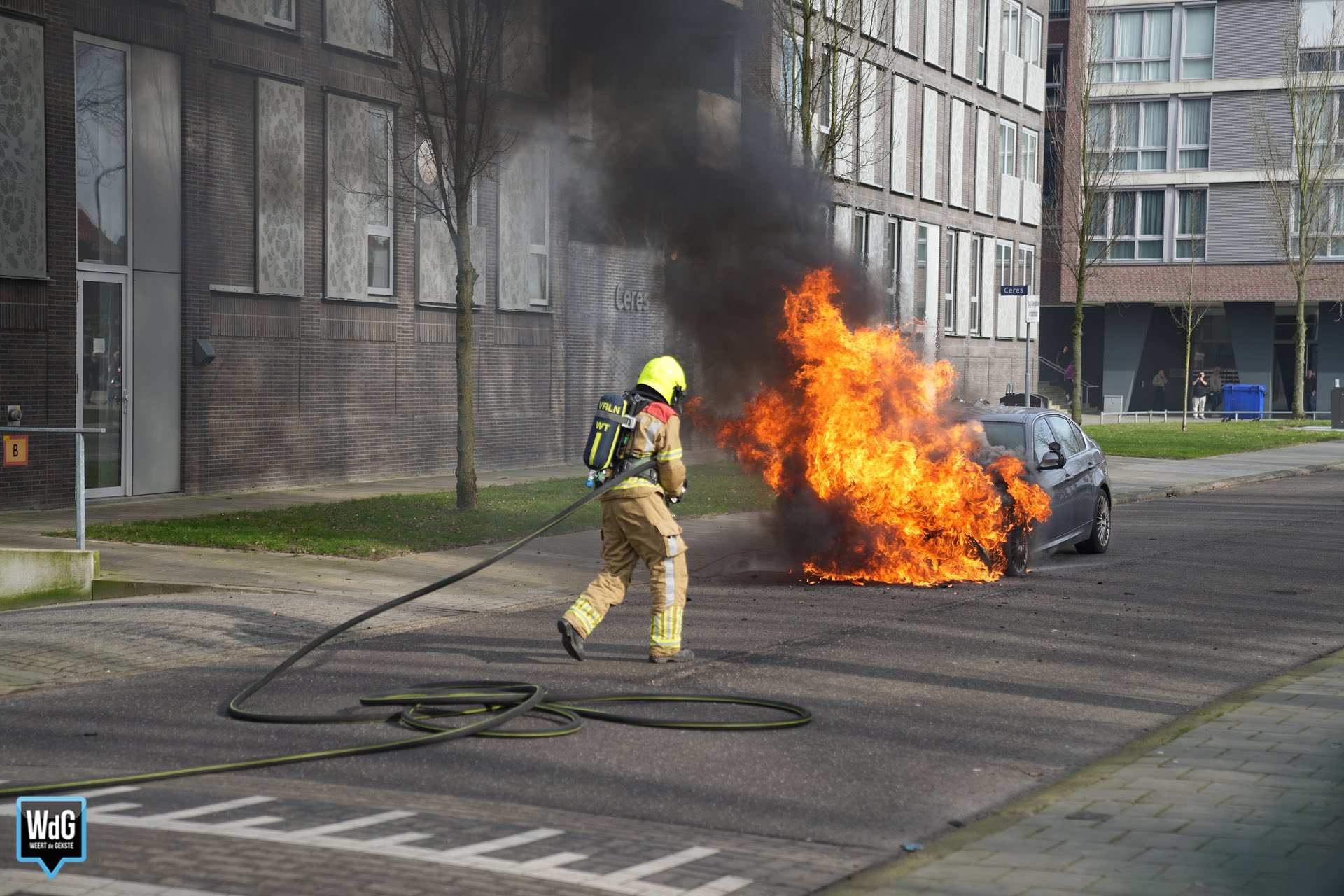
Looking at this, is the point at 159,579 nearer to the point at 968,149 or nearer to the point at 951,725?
the point at 951,725

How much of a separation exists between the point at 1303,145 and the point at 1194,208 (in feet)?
20.5

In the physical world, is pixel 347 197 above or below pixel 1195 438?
above

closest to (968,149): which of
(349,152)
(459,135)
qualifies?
(349,152)

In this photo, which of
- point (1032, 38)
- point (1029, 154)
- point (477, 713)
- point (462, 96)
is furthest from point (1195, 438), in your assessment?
point (477, 713)

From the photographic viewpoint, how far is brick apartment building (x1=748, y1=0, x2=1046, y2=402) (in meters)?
34.8

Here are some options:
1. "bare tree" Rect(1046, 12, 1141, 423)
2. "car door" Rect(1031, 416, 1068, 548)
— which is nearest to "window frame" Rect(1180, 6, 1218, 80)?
"bare tree" Rect(1046, 12, 1141, 423)

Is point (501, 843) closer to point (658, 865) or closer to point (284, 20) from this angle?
point (658, 865)

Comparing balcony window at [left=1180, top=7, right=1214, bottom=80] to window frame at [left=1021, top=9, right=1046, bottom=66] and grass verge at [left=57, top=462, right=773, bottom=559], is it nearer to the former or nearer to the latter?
window frame at [left=1021, top=9, right=1046, bottom=66]

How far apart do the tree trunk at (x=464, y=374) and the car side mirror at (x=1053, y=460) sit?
20.5ft

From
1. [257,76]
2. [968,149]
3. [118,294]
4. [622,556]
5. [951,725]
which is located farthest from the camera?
[968,149]

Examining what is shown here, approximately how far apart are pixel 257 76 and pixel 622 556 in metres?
12.6

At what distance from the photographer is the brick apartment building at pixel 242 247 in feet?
53.1

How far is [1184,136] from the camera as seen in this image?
53.5 meters

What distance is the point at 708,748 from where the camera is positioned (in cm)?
678
